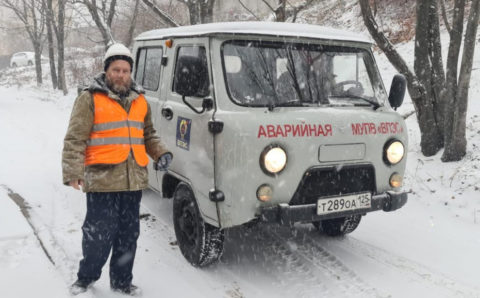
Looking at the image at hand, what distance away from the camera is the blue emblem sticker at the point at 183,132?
165 inches

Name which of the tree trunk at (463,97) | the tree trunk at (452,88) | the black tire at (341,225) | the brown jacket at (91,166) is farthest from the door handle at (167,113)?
the tree trunk at (452,88)

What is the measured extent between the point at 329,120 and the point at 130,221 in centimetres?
185

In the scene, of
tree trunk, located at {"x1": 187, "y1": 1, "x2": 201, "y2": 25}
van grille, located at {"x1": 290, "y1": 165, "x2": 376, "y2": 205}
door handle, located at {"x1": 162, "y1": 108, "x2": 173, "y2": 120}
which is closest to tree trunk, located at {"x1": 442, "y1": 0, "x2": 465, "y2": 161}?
van grille, located at {"x1": 290, "y1": 165, "x2": 376, "y2": 205}

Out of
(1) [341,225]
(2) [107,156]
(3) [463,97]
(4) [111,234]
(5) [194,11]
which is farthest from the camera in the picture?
(5) [194,11]

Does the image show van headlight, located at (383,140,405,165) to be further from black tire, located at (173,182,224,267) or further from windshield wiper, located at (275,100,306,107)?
black tire, located at (173,182,224,267)

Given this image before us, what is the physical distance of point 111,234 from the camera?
3498 mm

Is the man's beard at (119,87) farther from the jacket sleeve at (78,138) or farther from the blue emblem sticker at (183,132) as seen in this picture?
the blue emblem sticker at (183,132)

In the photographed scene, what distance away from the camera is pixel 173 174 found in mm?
4527

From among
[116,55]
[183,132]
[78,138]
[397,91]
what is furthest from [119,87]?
[397,91]

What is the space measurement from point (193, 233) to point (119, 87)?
165 centimetres

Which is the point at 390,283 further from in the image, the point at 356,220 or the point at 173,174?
the point at 173,174

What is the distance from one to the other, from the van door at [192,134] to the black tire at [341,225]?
1769mm

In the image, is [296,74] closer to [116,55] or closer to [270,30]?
[270,30]

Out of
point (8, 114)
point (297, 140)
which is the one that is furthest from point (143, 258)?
point (8, 114)
